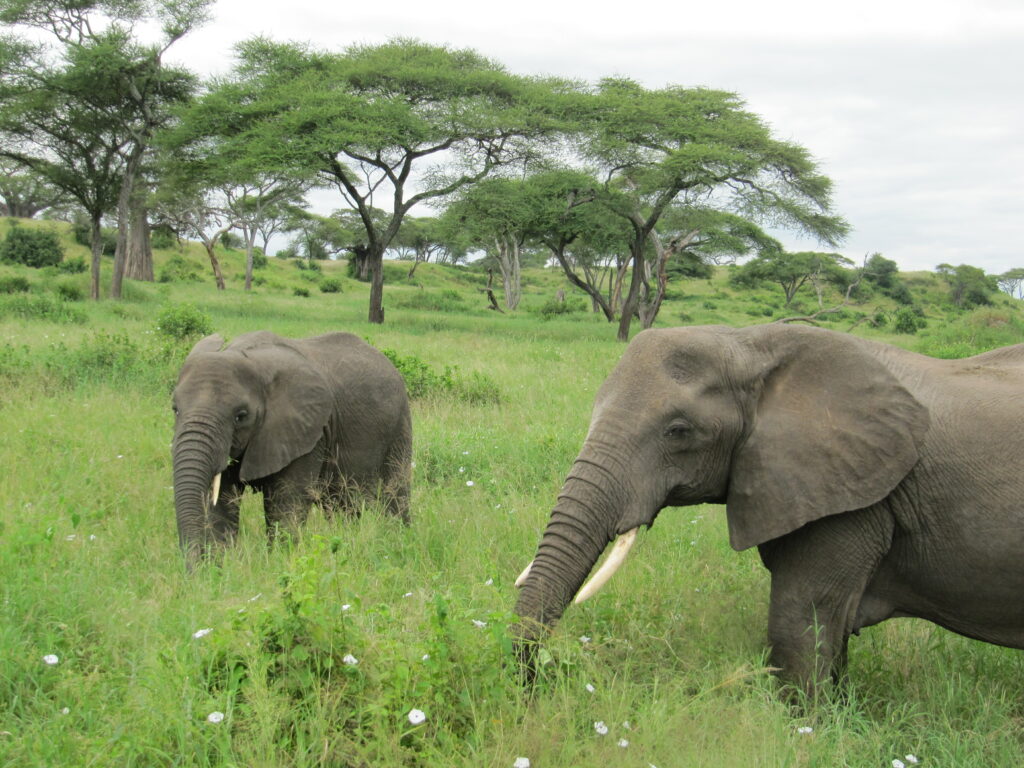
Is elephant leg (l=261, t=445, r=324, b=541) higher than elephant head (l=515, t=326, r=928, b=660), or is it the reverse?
elephant head (l=515, t=326, r=928, b=660)

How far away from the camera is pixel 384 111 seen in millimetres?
21500

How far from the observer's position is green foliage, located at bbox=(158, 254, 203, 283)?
35.2m

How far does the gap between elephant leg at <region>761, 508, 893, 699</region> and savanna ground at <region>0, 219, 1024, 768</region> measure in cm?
16

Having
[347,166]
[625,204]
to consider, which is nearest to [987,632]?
[625,204]

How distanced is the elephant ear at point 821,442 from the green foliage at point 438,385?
21.8ft

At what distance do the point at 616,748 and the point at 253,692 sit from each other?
118cm

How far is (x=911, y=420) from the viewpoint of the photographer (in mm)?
3314

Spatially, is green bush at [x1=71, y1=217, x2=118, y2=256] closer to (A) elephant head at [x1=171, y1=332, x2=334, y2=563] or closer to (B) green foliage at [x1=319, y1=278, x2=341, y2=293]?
(B) green foliage at [x1=319, y1=278, x2=341, y2=293]

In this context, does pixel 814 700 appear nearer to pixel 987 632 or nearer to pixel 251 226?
pixel 987 632

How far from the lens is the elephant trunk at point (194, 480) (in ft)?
15.0

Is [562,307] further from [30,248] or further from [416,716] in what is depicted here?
[416,716]

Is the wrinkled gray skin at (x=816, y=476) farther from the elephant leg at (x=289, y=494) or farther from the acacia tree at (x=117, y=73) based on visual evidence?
the acacia tree at (x=117, y=73)

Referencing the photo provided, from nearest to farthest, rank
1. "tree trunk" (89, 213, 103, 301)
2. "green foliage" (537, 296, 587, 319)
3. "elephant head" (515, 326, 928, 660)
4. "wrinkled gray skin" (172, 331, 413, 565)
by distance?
"elephant head" (515, 326, 928, 660), "wrinkled gray skin" (172, 331, 413, 565), "tree trunk" (89, 213, 103, 301), "green foliage" (537, 296, 587, 319)

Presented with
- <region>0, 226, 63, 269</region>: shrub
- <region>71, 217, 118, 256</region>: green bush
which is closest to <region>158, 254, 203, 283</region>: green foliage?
<region>71, 217, 118, 256</region>: green bush
